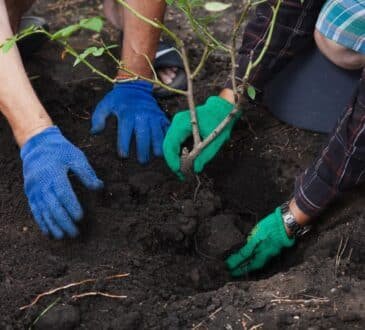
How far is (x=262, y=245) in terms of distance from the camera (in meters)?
1.77

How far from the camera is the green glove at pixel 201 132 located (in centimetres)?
191

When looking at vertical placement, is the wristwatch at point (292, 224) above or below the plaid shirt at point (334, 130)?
below

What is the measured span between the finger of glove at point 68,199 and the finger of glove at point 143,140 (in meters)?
0.35

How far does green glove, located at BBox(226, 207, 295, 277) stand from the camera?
1.76 meters

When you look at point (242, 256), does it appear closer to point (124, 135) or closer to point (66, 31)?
point (124, 135)

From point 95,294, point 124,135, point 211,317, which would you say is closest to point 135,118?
point 124,135

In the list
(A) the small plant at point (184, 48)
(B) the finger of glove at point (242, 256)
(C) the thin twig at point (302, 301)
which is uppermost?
(A) the small plant at point (184, 48)

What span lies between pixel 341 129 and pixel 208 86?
31.9 inches

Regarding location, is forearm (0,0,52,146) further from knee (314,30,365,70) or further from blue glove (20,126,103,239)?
knee (314,30,365,70)

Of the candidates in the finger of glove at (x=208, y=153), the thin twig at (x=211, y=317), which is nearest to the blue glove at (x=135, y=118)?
the finger of glove at (x=208, y=153)

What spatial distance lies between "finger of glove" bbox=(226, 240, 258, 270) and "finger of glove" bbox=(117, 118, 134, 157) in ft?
1.66

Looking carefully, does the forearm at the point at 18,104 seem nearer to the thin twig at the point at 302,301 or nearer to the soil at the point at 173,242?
the soil at the point at 173,242

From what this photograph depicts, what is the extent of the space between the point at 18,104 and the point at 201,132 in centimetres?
62

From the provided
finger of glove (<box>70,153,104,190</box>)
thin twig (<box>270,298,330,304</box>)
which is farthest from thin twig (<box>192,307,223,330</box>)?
finger of glove (<box>70,153,104,190</box>)
